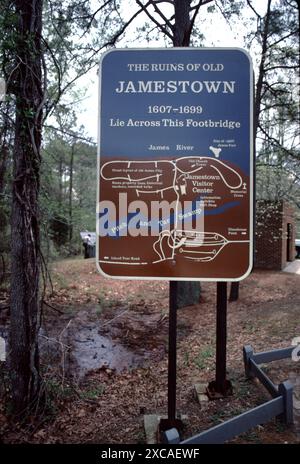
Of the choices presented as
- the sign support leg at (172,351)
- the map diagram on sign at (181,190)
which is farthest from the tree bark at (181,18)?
the sign support leg at (172,351)

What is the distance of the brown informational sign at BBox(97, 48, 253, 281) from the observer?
3.12 m

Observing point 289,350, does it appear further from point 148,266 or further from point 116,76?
point 116,76

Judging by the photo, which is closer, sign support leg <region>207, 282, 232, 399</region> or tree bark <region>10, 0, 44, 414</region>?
tree bark <region>10, 0, 44, 414</region>

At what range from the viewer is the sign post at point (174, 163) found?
3.12 metres

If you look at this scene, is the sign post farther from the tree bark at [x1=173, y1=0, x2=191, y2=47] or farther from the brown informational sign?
the tree bark at [x1=173, y1=0, x2=191, y2=47]

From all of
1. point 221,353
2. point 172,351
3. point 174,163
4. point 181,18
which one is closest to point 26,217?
point 174,163

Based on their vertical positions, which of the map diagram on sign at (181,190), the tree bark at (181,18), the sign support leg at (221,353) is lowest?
the sign support leg at (221,353)

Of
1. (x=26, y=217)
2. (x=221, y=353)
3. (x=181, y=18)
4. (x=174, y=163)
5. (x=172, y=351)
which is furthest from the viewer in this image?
(x=181, y=18)

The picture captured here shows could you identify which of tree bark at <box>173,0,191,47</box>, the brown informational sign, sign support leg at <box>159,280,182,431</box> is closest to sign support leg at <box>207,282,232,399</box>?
sign support leg at <box>159,280,182,431</box>

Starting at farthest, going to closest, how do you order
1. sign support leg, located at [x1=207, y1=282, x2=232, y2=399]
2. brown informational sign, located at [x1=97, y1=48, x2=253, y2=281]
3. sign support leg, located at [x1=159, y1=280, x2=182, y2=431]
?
sign support leg, located at [x1=207, y1=282, x2=232, y2=399], sign support leg, located at [x1=159, y1=280, x2=182, y2=431], brown informational sign, located at [x1=97, y1=48, x2=253, y2=281]

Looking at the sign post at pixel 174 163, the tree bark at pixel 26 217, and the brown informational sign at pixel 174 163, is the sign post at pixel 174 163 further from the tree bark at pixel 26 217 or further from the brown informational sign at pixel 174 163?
the tree bark at pixel 26 217

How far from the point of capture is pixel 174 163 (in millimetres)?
3125

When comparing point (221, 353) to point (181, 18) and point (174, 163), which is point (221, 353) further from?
point (181, 18)

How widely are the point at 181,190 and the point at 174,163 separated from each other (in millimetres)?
225
